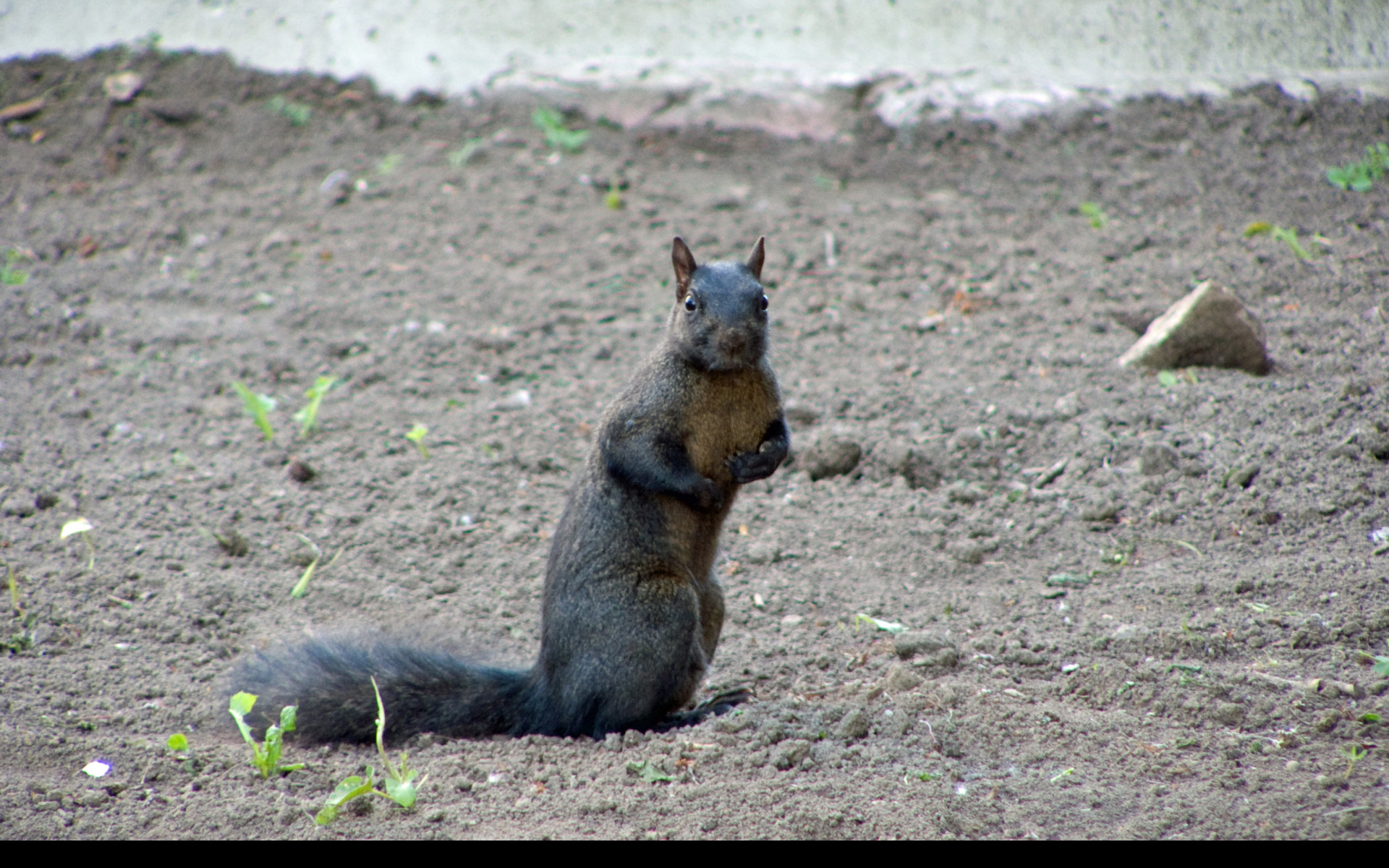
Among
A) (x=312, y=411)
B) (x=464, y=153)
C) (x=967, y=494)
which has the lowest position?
(x=967, y=494)

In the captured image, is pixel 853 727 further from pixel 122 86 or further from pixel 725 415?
pixel 122 86

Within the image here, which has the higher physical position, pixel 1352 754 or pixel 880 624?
pixel 1352 754

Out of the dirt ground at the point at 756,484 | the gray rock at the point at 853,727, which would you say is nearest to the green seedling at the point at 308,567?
the dirt ground at the point at 756,484

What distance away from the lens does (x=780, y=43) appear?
7703 millimetres

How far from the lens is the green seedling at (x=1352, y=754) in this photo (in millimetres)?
2787

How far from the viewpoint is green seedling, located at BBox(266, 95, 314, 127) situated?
317 inches

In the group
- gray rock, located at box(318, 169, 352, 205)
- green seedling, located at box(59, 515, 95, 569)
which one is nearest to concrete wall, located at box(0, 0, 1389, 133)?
gray rock, located at box(318, 169, 352, 205)

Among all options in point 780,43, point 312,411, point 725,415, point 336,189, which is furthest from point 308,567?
point 780,43

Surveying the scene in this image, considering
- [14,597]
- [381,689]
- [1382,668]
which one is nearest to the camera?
[1382,668]

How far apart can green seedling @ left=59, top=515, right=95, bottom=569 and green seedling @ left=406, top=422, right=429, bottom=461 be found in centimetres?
130

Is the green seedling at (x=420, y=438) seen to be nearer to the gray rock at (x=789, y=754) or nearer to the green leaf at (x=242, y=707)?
the green leaf at (x=242, y=707)

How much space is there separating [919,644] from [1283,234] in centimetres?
369

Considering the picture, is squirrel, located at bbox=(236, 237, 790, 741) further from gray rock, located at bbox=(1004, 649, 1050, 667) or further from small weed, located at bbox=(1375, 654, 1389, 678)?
small weed, located at bbox=(1375, 654, 1389, 678)
